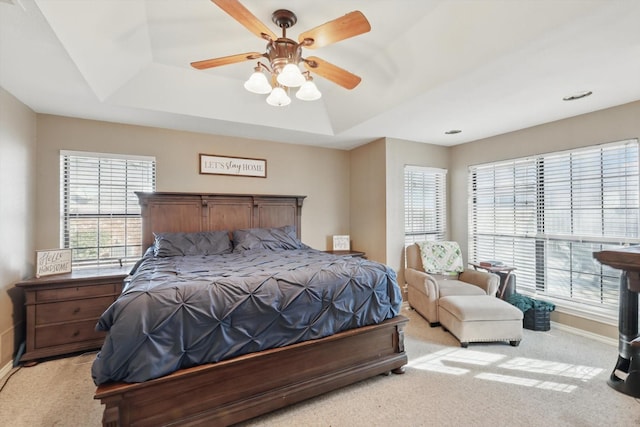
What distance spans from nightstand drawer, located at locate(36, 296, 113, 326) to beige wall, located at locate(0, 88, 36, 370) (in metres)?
0.28

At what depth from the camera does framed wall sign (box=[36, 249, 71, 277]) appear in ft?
9.12

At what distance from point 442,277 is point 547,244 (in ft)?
4.28

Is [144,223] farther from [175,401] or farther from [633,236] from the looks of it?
[633,236]

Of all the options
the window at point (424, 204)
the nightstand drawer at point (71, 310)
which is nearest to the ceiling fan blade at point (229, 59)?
the nightstand drawer at point (71, 310)

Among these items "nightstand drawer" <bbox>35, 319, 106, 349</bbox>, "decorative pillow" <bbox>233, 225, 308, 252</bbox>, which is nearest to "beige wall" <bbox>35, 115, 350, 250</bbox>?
"decorative pillow" <bbox>233, 225, 308, 252</bbox>

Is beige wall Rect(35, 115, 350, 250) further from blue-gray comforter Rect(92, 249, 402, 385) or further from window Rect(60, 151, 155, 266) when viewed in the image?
blue-gray comforter Rect(92, 249, 402, 385)

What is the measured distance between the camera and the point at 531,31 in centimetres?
183

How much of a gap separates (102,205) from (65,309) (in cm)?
126

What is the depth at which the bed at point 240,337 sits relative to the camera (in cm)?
155

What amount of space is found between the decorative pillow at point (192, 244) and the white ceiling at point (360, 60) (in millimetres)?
1385

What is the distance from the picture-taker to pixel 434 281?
11.2ft

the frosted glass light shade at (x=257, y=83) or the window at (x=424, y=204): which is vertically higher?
the frosted glass light shade at (x=257, y=83)

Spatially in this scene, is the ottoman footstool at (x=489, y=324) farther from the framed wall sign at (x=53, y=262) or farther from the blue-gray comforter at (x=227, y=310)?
the framed wall sign at (x=53, y=262)

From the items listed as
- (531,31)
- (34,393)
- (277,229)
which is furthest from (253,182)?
(531,31)
